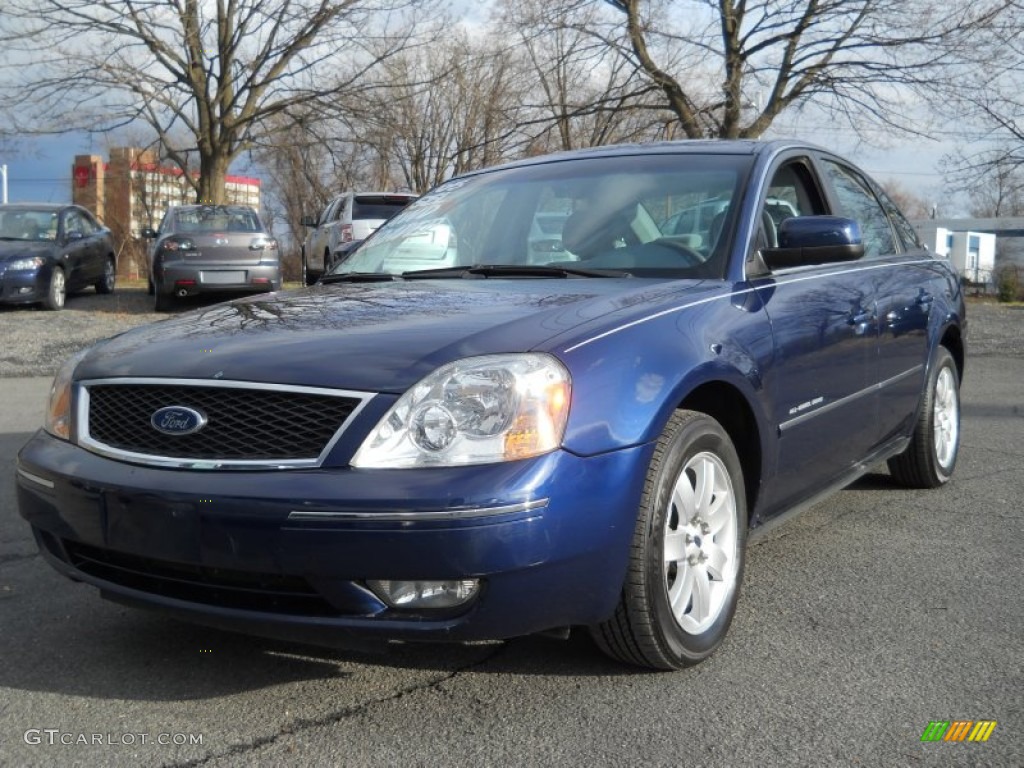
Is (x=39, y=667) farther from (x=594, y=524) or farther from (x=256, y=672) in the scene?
(x=594, y=524)

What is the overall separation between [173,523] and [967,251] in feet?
172

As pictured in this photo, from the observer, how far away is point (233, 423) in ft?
8.71

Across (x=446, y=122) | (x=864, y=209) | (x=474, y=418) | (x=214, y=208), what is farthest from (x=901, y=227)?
(x=446, y=122)

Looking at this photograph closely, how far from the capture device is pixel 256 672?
2.97 metres

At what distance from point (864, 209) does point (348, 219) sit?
12.3 meters

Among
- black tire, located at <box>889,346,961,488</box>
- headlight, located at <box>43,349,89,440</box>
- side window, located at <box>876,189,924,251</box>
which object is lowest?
black tire, located at <box>889,346,961,488</box>

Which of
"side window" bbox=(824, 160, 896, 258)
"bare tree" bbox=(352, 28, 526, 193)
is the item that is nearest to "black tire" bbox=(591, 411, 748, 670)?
"side window" bbox=(824, 160, 896, 258)

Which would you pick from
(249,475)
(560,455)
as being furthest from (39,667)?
(560,455)

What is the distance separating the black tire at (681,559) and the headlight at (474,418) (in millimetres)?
380

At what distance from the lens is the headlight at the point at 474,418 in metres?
2.50

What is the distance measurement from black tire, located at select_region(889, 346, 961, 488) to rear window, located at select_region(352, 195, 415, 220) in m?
12.0

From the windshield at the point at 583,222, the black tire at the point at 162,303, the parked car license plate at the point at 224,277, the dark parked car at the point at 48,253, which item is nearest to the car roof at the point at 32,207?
the dark parked car at the point at 48,253

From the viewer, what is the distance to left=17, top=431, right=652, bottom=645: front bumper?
2.42 m

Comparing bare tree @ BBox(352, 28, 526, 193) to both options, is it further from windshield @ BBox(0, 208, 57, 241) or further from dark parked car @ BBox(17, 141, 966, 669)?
dark parked car @ BBox(17, 141, 966, 669)
